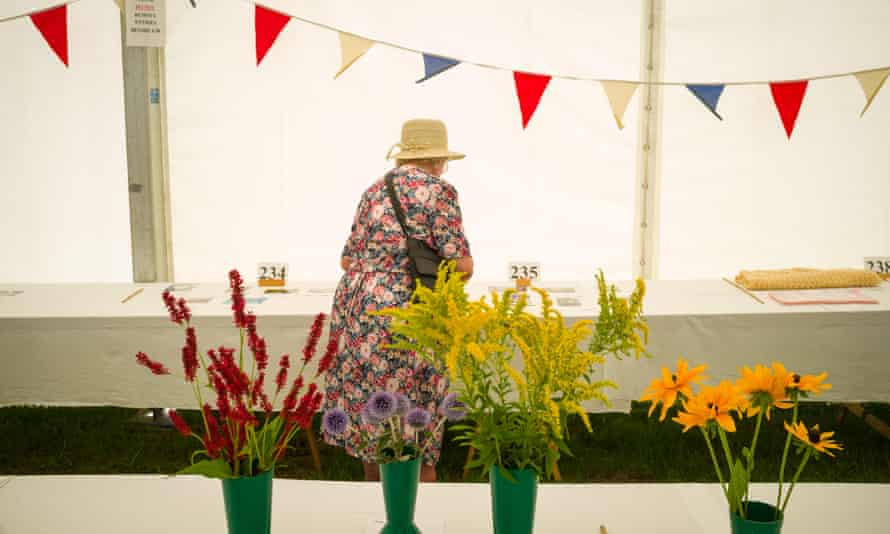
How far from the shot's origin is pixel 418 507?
3.26ft

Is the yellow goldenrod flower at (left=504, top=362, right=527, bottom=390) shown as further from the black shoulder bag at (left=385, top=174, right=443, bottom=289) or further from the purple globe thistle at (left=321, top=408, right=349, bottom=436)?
the black shoulder bag at (left=385, top=174, right=443, bottom=289)

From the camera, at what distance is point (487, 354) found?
0.74 metres

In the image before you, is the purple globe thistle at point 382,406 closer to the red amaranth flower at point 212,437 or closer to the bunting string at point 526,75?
the red amaranth flower at point 212,437

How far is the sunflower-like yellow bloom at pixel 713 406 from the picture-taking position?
73cm

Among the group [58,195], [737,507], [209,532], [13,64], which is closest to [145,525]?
[209,532]

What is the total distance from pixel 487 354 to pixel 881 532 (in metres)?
0.60

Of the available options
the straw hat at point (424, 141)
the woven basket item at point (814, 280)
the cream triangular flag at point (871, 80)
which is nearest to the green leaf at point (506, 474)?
the straw hat at point (424, 141)

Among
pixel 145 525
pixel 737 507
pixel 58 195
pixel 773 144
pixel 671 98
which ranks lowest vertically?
pixel 145 525

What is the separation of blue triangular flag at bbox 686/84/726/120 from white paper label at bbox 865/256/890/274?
839 mm

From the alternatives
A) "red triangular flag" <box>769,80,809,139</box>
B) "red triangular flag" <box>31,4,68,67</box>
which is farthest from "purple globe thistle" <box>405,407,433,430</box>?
"red triangular flag" <box>31,4,68,67</box>

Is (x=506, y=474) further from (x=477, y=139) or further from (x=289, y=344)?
(x=477, y=139)

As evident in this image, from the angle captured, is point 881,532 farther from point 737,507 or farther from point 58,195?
point 58,195

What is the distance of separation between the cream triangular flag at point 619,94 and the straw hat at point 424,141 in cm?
91

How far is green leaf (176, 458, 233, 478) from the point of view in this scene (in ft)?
2.44
